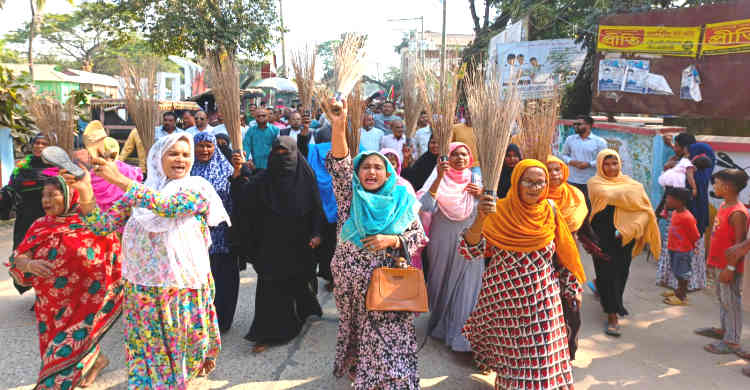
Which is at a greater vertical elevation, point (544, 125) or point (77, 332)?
point (544, 125)

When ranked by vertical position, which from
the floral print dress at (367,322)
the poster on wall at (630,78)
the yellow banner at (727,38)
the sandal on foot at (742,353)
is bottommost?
the sandal on foot at (742,353)

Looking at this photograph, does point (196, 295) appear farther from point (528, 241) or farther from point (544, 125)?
point (544, 125)

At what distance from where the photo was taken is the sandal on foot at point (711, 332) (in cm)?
406

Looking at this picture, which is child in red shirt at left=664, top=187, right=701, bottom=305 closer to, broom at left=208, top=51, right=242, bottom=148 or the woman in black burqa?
the woman in black burqa

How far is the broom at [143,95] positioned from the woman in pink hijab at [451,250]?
2099 millimetres

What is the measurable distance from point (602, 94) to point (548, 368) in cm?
656

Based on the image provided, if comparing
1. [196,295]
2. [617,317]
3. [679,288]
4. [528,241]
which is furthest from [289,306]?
[679,288]

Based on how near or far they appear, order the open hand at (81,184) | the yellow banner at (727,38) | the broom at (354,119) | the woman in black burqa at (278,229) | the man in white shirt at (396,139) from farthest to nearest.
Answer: the man in white shirt at (396,139)
the yellow banner at (727,38)
the broom at (354,119)
the woman in black burqa at (278,229)
the open hand at (81,184)

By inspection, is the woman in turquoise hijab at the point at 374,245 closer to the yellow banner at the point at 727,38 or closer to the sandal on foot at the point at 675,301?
the sandal on foot at the point at 675,301

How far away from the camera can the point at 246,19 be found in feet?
51.9

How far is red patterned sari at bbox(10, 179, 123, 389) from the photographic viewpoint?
282 cm

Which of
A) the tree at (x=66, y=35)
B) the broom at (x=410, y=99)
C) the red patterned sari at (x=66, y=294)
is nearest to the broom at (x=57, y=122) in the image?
the red patterned sari at (x=66, y=294)

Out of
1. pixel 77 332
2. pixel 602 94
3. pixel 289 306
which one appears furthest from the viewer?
pixel 602 94

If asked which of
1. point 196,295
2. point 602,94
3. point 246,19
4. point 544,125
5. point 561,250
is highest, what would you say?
point 246,19
